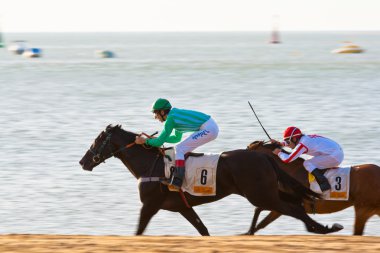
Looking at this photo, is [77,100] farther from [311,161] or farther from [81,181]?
[311,161]

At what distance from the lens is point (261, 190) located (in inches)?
546

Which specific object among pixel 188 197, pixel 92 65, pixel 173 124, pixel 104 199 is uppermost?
→ pixel 173 124

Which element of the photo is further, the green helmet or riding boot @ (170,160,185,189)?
the green helmet

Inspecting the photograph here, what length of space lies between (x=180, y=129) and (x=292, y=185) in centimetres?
197

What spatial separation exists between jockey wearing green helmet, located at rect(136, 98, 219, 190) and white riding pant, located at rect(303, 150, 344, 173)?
156 centimetres

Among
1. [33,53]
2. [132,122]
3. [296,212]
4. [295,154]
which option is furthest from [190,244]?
[33,53]

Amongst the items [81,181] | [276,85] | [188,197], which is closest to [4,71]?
[276,85]

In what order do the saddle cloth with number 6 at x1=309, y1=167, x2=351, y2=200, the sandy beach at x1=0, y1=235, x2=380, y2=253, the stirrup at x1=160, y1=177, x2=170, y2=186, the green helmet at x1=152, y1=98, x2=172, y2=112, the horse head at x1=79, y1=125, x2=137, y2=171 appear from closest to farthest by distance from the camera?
1. the sandy beach at x1=0, y1=235, x2=380, y2=253
2. the saddle cloth with number 6 at x1=309, y1=167, x2=351, y2=200
3. the stirrup at x1=160, y1=177, x2=170, y2=186
4. the green helmet at x1=152, y1=98, x2=172, y2=112
5. the horse head at x1=79, y1=125, x2=137, y2=171

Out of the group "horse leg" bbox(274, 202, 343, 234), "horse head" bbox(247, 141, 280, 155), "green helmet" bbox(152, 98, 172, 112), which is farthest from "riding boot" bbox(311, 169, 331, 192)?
"green helmet" bbox(152, 98, 172, 112)

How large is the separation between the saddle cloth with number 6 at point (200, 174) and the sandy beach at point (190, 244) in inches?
93.9

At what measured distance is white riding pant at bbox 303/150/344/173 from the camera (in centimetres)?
1460

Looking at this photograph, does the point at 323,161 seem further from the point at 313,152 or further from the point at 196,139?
the point at 196,139

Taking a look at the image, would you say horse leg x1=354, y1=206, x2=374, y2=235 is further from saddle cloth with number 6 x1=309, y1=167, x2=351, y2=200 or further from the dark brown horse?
the dark brown horse

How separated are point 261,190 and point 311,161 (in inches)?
46.8
